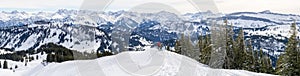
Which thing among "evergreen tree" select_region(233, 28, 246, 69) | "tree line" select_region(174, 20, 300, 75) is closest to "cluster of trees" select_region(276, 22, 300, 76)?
"tree line" select_region(174, 20, 300, 75)

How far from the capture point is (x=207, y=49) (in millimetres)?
50625

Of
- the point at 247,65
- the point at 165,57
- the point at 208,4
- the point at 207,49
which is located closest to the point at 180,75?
the point at 165,57

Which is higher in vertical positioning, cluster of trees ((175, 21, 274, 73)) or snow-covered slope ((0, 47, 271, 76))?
snow-covered slope ((0, 47, 271, 76))

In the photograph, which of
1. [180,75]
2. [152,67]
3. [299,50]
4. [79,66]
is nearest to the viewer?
[180,75]

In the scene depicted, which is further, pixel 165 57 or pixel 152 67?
pixel 165 57

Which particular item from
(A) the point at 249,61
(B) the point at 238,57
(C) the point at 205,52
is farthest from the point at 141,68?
(C) the point at 205,52

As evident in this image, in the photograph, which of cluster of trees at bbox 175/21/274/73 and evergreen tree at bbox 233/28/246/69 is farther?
evergreen tree at bbox 233/28/246/69

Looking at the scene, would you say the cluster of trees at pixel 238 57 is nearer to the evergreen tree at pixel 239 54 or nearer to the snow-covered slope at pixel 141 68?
the evergreen tree at pixel 239 54

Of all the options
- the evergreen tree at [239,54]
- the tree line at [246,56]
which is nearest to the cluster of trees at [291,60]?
the tree line at [246,56]

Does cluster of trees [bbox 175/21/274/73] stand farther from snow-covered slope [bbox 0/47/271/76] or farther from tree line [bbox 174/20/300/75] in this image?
snow-covered slope [bbox 0/47/271/76]

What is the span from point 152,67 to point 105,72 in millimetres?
2263

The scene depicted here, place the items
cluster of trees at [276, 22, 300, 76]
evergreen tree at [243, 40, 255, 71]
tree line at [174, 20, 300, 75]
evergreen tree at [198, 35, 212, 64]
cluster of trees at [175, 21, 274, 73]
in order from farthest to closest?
evergreen tree at [198, 35, 212, 64], cluster of trees at [175, 21, 274, 73], evergreen tree at [243, 40, 255, 71], tree line at [174, 20, 300, 75], cluster of trees at [276, 22, 300, 76]

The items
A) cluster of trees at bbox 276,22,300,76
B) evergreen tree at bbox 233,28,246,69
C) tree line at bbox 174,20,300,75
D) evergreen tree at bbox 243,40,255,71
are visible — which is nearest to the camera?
cluster of trees at bbox 276,22,300,76

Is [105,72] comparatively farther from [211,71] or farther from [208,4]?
[208,4]
